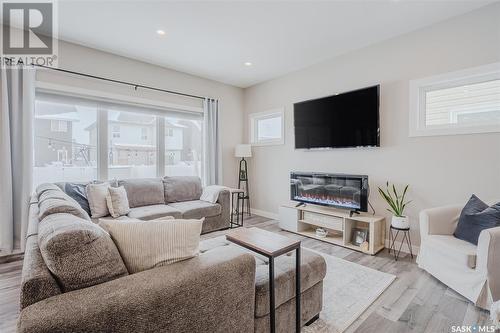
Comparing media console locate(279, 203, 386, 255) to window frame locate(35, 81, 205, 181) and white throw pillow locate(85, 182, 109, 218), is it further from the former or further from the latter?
white throw pillow locate(85, 182, 109, 218)

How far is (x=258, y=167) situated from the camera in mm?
5055

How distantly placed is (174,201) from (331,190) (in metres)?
2.53

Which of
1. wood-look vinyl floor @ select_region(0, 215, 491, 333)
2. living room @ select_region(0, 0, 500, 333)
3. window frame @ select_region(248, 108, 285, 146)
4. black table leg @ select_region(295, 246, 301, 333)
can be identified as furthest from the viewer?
window frame @ select_region(248, 108, 285, 146)

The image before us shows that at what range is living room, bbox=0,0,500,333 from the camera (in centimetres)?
113

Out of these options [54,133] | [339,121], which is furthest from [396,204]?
[54,133]

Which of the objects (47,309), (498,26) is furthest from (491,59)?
(47,309)

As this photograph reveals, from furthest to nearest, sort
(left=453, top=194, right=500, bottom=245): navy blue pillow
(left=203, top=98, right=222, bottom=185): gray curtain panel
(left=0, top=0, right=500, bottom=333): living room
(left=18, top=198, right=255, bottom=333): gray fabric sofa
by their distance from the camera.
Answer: (left=203, top=98, right=222, bottom=185): gray curtain panel → (left=453, top=194, right=500, bottom=245): navy blue pillow → (left=0, top=0, right=500, bottom=333): living room → (left=18, top=198, right=255, bottom=333): gray fabric sofa

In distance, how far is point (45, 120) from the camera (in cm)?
331

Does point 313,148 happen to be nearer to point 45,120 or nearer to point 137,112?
point 137,112

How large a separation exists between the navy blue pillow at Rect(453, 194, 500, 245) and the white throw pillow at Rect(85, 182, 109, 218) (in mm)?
3983

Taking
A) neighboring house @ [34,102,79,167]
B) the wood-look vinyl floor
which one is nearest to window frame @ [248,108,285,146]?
the wood-look vinyl floor

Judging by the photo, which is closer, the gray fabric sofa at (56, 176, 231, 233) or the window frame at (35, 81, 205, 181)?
the window frame at (35, 81, 205, 181)

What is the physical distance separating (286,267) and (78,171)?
344 centimetres

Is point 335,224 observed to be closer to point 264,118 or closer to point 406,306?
point 406,306
